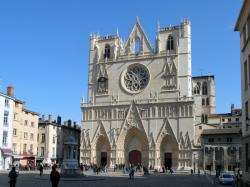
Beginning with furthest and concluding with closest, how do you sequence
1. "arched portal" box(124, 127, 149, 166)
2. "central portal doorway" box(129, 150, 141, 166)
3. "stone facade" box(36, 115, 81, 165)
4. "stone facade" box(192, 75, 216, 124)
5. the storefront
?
"stone facade" box(192, 75, 216, 124) → "stone facade" box(36, 115, 81, 165) → "central portal doorway" box(129, 150, 141, 166) → "arched portal" box(124, 127, 149, 166) → the storefront

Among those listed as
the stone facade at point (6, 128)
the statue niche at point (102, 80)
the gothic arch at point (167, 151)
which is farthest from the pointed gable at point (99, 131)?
the stone facade at point (6, 128)

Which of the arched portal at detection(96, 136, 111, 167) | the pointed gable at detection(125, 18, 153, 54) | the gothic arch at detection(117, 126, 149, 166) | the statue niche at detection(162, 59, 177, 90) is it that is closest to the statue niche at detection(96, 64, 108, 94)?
the pointed gable at detection(125, 18, 153, 54)

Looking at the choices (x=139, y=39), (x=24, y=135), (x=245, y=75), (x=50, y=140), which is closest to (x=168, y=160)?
(x=139, y=39)

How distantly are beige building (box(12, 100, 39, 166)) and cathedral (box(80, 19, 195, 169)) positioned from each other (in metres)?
9.72

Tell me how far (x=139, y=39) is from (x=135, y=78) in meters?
8.39

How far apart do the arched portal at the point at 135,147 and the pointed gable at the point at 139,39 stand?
53.4 ft

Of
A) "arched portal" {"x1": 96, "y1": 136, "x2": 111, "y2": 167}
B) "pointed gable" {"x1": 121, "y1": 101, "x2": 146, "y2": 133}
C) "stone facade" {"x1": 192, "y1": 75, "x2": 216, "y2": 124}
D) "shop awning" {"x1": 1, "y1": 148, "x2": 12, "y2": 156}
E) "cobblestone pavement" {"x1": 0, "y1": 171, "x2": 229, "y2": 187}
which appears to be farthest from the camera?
"stone facade" {"x1": 192, "y1": 75, "x2": 216, "y2": 124}

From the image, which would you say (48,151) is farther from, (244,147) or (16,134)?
(244,147)

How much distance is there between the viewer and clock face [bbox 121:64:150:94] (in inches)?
3103

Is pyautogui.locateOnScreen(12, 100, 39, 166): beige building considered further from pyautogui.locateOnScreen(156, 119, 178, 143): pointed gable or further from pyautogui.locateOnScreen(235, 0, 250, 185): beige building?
pyautogui.locateOnScreen(235, 0, 250, 185): beige building

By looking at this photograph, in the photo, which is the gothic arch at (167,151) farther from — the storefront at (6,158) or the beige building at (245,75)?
the beige building at (245,75)

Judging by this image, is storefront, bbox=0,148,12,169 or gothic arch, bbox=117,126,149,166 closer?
storefront, bbox=0,148,12,169

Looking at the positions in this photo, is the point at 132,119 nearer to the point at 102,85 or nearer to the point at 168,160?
the point at 168,160

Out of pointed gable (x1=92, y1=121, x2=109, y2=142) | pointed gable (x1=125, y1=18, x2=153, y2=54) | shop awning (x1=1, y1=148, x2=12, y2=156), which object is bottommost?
shop awning (x1=1, y1=148, x2=12, y2=156)
